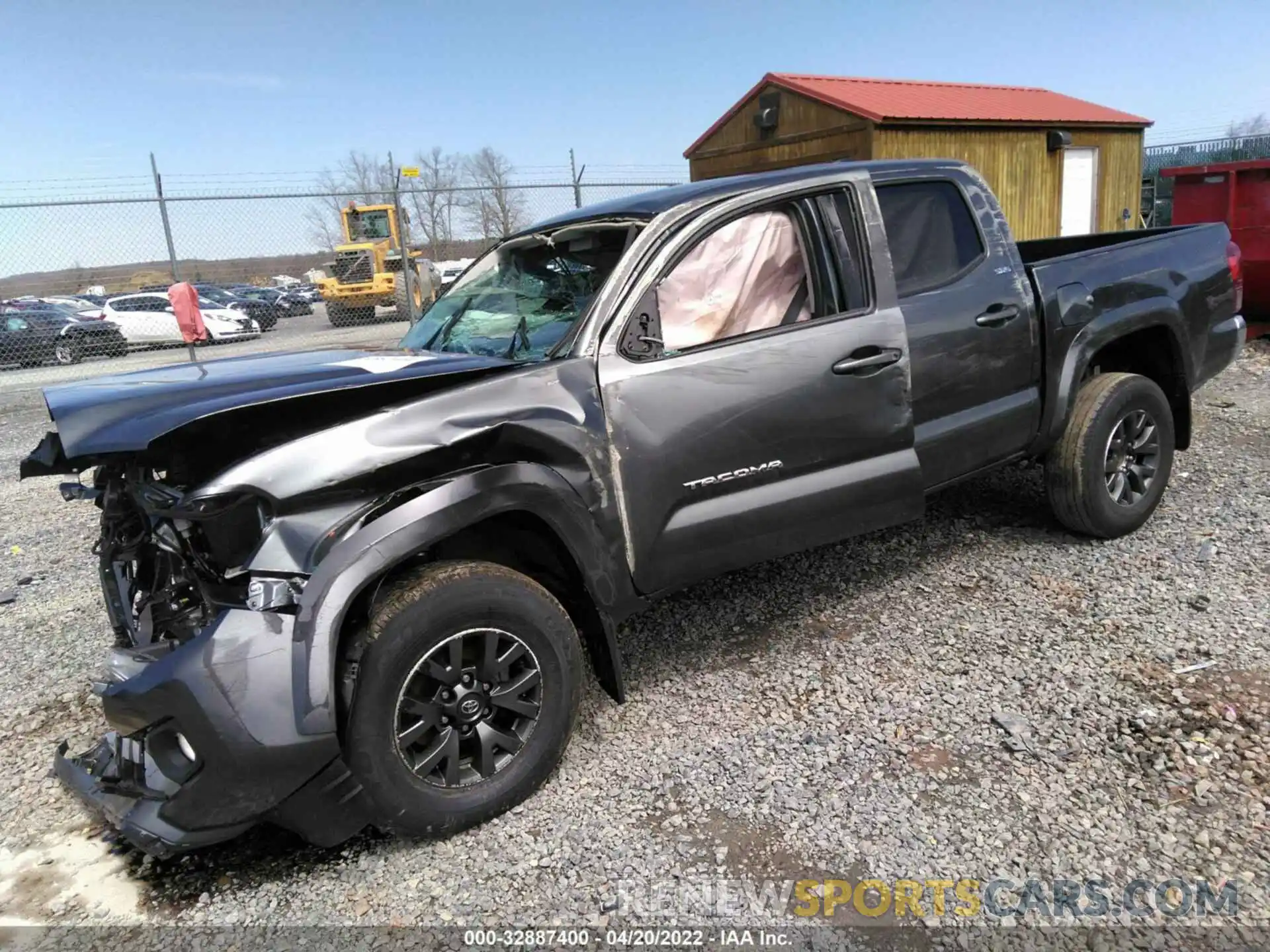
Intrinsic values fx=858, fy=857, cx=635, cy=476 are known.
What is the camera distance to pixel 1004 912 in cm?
219

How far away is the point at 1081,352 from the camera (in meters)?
4.07

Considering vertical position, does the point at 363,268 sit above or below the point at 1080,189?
below

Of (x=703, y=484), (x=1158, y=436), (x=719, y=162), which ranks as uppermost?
(x=719, y=162)

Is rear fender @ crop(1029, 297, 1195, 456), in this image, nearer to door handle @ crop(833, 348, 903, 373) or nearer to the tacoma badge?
door handle @ crop(833, 348, 903, 373)

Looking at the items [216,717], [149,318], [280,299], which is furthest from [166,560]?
[280,299]

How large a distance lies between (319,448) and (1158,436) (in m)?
4.14

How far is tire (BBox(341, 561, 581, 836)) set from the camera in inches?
93.9

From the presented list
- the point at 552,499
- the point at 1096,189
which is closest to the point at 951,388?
the point at 552,499

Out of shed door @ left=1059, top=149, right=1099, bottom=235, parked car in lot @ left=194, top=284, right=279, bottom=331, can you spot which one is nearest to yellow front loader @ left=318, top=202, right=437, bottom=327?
parked car in lot @ left=194, top=284, right=279, bottom=331

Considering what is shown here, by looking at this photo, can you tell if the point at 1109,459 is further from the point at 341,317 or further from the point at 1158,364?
the point at 341,317

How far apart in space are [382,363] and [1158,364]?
158 inches

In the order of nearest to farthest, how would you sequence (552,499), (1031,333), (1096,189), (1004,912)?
1. (1004,912)
2. (552,499)
3. (1031,333)
4. (1096,189)

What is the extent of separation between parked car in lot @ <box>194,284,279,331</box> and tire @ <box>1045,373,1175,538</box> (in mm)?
19507

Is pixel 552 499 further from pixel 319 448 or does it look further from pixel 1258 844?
pixel 1258 844
